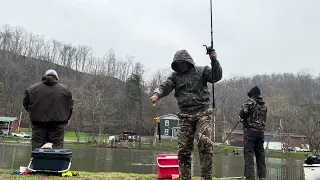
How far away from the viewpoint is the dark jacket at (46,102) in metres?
5.28

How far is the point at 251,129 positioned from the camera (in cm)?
607

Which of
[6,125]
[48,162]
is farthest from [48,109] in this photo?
[6,125]

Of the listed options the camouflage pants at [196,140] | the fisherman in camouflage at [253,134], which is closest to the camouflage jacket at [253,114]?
the fisherman in camouflage at [253,134]

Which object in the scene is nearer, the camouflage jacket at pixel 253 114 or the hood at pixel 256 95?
the camouflage jacket at pixel 253 114

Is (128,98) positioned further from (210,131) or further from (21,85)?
(210,131)

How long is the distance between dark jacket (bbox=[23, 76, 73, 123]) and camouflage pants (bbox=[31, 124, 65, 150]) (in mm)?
177

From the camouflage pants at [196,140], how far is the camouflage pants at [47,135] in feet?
7.68

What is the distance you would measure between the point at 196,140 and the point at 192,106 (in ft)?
1.68

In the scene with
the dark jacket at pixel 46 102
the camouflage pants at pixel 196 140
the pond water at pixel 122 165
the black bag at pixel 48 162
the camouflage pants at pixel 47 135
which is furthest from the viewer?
the pond water at pixel 122 165

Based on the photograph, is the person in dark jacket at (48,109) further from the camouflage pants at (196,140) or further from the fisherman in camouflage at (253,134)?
the fisherman in camouflage at (253,134)

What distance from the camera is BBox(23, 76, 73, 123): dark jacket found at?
17.3 feet

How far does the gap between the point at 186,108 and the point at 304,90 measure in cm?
8397

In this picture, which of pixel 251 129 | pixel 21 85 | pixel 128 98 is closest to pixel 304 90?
pixel 128 98

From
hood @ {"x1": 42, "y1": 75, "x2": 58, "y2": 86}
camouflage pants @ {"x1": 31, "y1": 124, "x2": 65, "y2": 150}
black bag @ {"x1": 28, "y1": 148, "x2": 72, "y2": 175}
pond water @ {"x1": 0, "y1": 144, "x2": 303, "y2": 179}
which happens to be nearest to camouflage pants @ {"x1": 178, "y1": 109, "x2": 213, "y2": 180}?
black bag @ {"x1": 28, "y1": 148, "x2": 72, "y2": 175}
